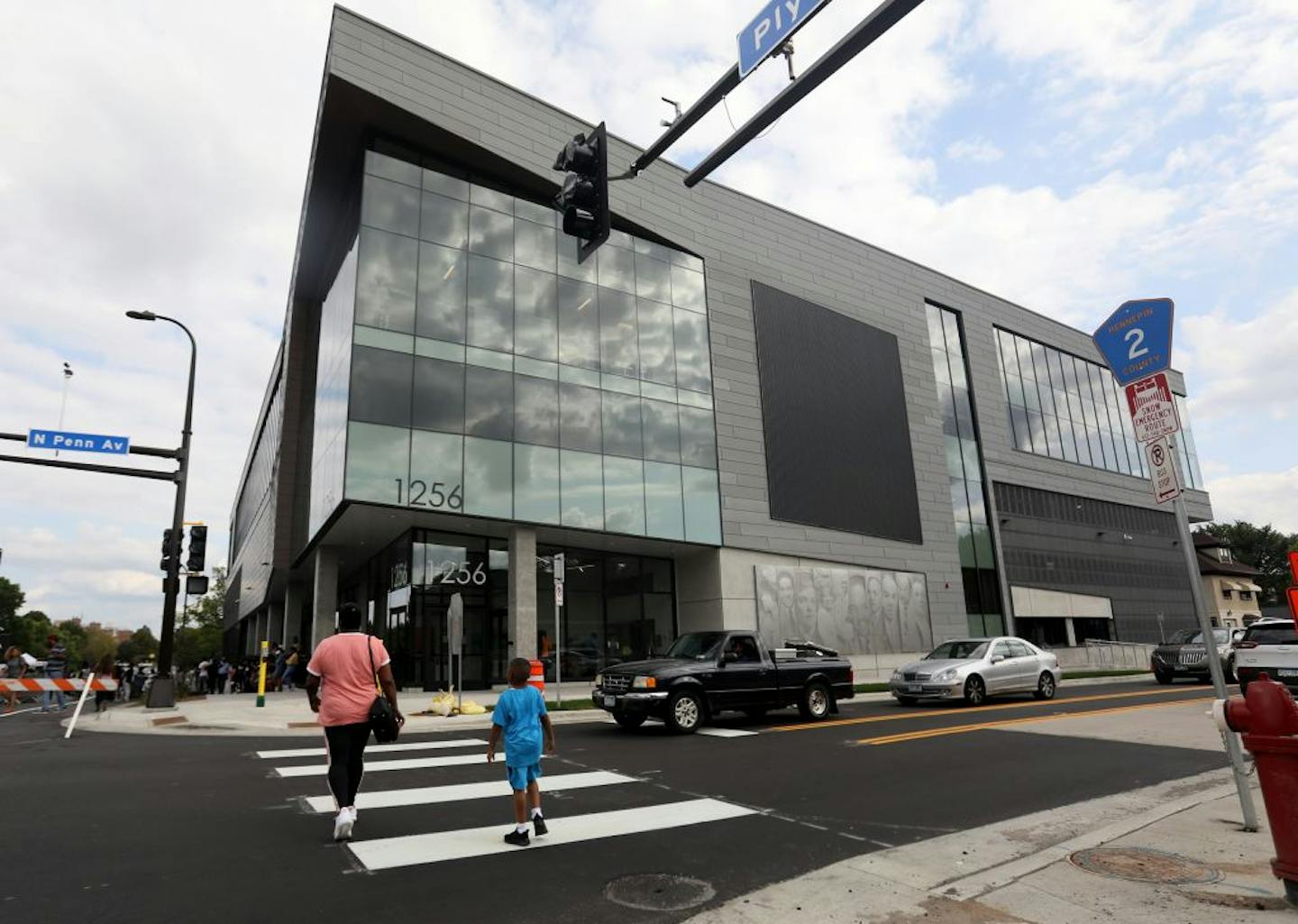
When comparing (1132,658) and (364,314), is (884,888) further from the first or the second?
(1132,658)

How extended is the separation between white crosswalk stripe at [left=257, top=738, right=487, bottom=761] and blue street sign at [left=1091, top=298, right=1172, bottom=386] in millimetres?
9464

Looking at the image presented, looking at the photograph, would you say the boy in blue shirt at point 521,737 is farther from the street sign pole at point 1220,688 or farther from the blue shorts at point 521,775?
the street sign pole at point 1220,688

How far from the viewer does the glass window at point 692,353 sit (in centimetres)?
2728

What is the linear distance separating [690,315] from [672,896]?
24789 mm

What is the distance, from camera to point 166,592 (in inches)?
720

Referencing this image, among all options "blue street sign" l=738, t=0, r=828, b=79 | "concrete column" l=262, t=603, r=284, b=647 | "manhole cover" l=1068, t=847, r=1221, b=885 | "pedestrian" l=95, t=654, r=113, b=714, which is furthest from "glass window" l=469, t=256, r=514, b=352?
"concrete column" l=262, t=603, r=284, b=647

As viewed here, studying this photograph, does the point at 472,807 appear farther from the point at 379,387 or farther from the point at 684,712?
the point at 379,387

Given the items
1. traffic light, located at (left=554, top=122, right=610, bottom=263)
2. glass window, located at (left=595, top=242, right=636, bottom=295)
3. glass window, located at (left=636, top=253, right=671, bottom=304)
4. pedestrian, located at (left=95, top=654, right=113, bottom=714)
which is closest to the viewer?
traffic light, located at (left=554, top=122, right=610, bottom=263)

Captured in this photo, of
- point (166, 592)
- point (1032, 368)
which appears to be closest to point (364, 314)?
point (166, 592)

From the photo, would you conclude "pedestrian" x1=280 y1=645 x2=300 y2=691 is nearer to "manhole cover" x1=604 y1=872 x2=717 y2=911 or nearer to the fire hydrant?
"manhole cover" x1=604 y1=872 x2=717 y2=911

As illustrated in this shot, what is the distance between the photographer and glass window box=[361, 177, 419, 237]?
2180cm

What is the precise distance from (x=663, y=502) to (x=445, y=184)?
39.6 ft

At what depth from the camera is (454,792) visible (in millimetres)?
7652

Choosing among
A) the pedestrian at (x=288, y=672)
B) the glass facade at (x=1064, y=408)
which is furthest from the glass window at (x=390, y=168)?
the glass facade at (x=1064, y=408)
